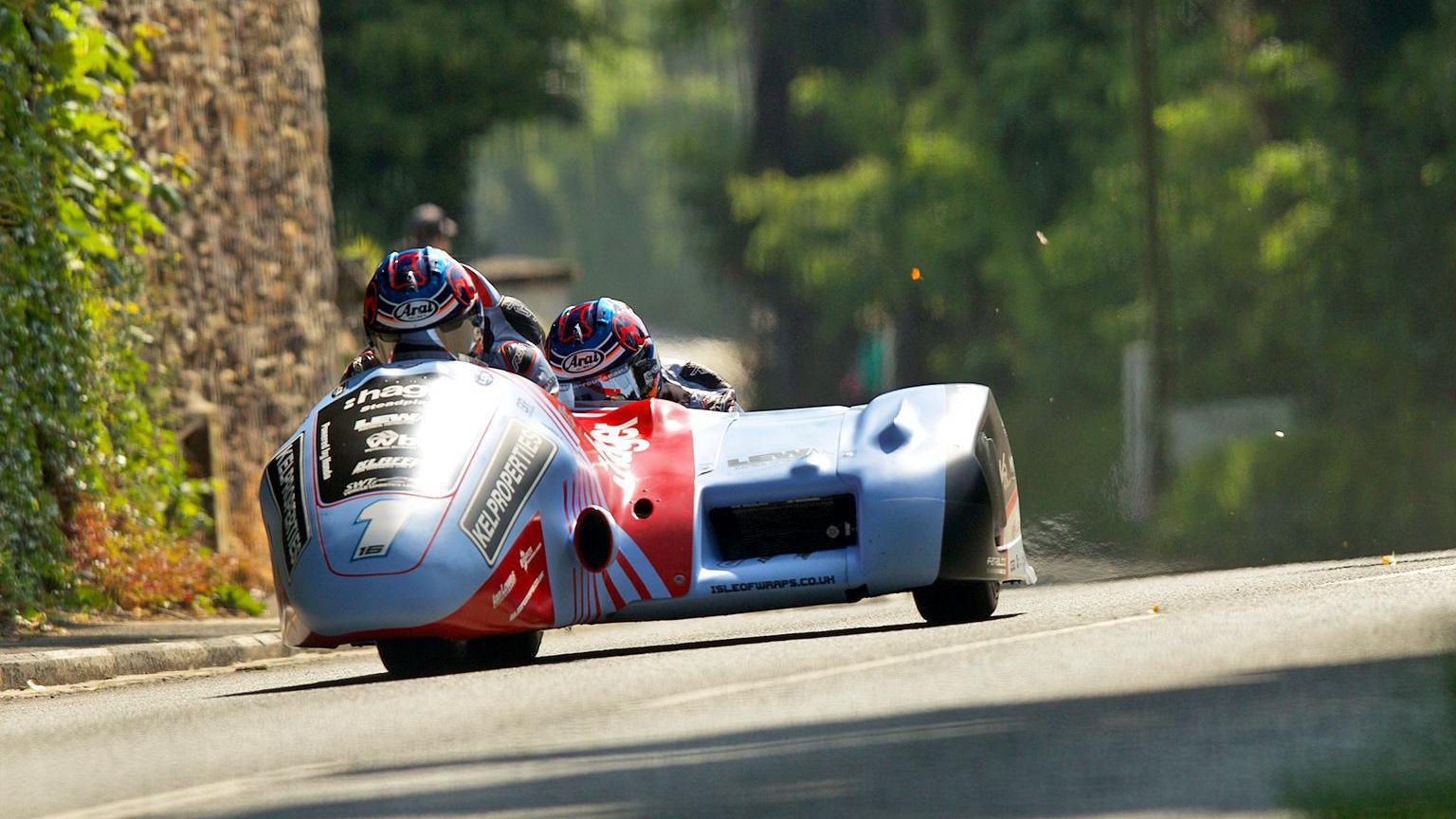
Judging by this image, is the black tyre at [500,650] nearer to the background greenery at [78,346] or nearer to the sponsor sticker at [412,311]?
the sponsor sticker at [412,311]

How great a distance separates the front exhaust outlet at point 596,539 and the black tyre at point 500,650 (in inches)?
30.4

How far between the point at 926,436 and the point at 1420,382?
23.5 meters

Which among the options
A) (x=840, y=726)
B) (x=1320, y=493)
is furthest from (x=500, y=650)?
(x=1320, y=493)

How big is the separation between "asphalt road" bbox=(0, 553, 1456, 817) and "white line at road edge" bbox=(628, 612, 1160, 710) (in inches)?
1.0

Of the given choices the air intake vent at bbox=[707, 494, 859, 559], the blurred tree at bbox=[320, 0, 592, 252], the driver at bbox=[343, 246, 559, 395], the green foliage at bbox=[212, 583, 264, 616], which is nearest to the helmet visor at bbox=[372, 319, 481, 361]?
the driver at bbox=[343, 246, 559, 395]

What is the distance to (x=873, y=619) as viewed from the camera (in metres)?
13.2

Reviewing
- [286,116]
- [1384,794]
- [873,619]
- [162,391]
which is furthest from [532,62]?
[1384,794]

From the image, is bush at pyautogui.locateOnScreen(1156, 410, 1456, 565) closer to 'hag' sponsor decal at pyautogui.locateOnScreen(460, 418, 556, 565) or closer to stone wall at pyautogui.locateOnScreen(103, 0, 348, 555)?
stone wall at pyautogui.locateOnScreen(103, 0, 348, 555)

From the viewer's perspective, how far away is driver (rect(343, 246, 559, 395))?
11.2 m

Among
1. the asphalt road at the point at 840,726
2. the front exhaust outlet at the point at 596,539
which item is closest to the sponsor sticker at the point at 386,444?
the front exhaust outlet at the point at 596,539

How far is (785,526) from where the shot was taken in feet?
36.0

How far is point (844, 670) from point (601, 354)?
12.3 feet

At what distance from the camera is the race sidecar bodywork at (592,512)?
10133mm

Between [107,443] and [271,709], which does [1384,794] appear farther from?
[107,443]
